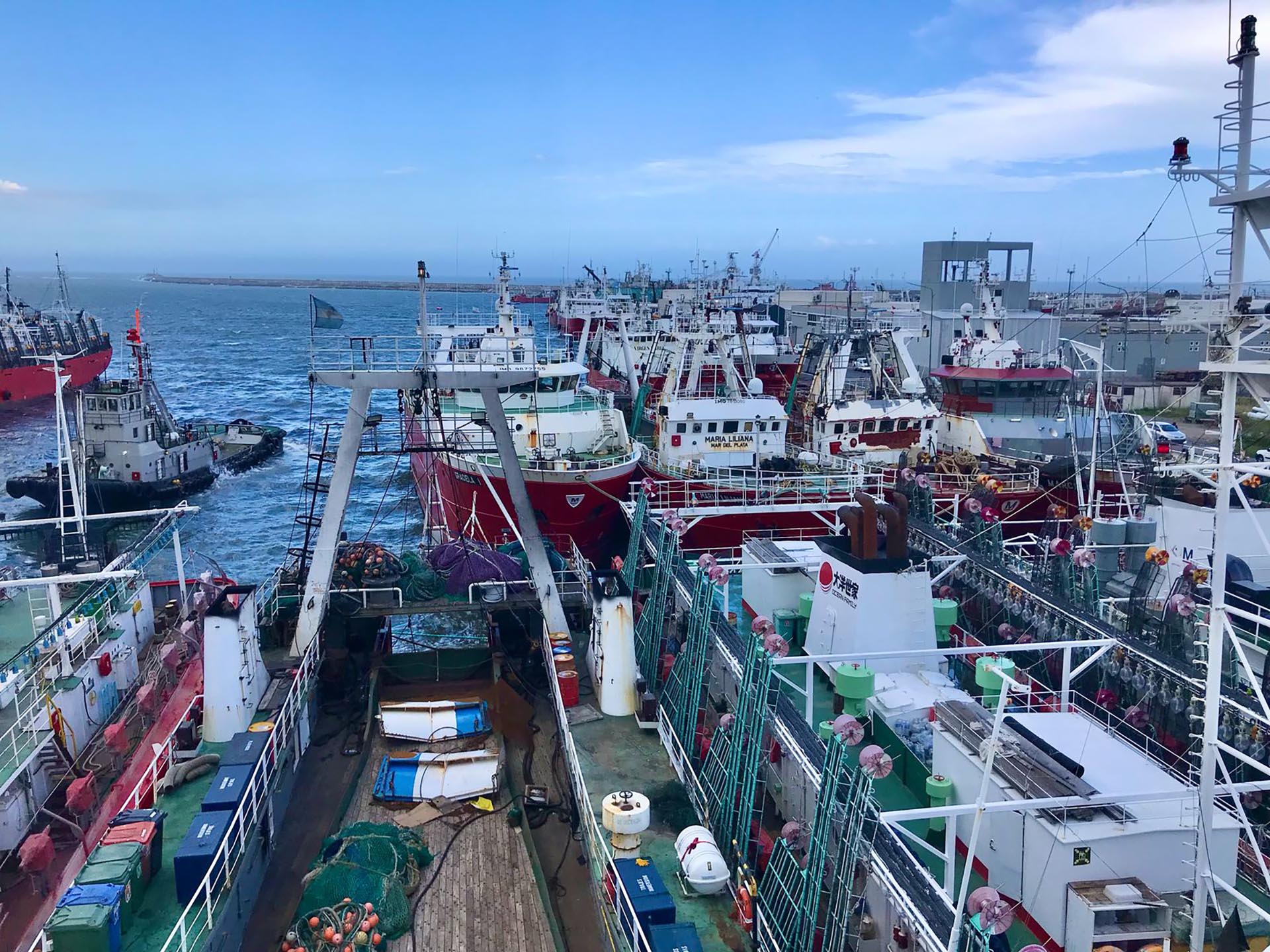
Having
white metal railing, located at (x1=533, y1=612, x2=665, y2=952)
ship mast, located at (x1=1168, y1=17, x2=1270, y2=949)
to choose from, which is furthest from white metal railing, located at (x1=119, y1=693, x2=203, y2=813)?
ship mast, located at (x1=1168, y1=17, x2=1270, y2=949)

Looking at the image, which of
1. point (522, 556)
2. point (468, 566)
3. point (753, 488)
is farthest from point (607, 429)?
point (468, 566)

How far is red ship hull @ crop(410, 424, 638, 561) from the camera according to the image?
2964 cm

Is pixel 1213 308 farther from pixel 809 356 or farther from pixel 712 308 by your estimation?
pixel 809 356

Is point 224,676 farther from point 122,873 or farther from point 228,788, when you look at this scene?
point 122,873

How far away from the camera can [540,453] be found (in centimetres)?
3023

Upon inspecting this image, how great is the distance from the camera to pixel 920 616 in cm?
1404

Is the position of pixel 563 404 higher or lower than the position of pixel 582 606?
higher

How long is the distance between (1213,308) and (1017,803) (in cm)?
458

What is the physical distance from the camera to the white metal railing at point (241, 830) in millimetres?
9945

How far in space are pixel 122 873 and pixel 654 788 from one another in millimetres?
6428

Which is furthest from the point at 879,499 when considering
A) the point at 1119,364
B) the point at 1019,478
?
the point at 1119,364

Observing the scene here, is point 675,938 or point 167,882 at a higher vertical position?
point 675,938

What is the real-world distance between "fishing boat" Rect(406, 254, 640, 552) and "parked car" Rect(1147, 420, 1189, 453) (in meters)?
17.6

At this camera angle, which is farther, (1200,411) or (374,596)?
(1200,411)
